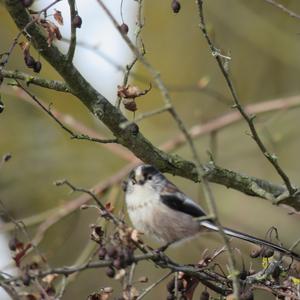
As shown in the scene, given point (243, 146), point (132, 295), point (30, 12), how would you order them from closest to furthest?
point (132, 295) < point (30, 12) < point (243, 146)

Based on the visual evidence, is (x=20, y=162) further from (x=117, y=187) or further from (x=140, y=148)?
(x=140, y=148)

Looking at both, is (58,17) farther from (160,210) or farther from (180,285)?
(180,285)

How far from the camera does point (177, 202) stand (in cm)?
368

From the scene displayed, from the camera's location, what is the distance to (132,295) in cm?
253

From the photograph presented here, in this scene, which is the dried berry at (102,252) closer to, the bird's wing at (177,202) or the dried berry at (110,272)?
the dried berry at (110,272)

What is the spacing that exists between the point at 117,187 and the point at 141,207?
76.2 inches

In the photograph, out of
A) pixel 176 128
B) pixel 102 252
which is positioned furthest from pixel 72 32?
pixel 176 128

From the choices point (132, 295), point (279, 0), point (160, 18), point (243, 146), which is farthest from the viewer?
point (160, 18)

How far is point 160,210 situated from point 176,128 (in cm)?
423

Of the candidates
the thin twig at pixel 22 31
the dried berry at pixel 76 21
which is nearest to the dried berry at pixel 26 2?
the thin twig at pixel 22 31

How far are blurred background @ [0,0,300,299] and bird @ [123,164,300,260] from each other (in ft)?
7.36

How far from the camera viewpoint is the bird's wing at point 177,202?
3646 millimetres

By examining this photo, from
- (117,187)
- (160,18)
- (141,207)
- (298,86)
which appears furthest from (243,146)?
(141,207)

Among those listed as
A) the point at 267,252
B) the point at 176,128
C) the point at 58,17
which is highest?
the point at 176,128
